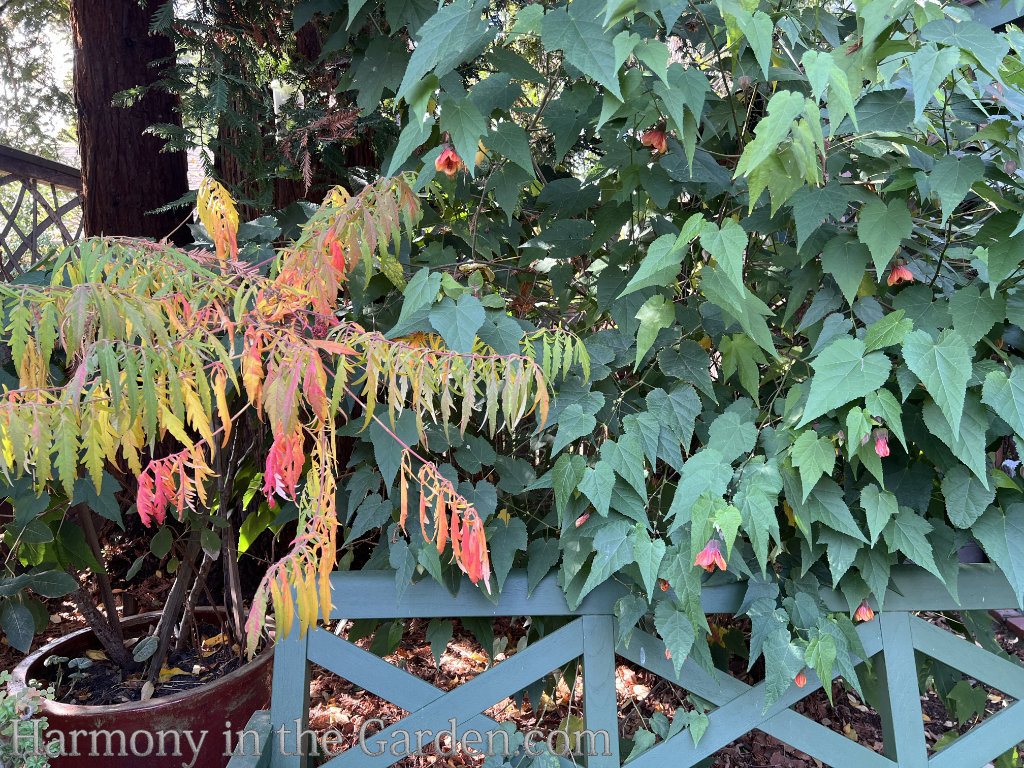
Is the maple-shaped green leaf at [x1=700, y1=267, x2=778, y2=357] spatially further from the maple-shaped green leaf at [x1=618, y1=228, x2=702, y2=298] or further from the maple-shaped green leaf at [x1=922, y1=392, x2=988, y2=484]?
the maple-shaped green leaf at [x1=922, y1=392, x2=988, y2=484]

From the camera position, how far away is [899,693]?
1.24 m

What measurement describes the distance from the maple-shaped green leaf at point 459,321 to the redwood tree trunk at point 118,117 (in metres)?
1.46

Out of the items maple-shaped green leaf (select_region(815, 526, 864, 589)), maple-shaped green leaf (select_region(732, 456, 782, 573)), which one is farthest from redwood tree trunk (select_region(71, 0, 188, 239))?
maple-shaped green leaf (select_region(815, 526, 864, 589))

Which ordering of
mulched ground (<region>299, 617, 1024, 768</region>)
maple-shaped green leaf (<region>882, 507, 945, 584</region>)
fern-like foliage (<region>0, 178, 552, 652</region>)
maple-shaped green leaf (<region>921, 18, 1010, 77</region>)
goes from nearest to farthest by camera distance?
fern-like foliage (<region>0, 178, 552, 652</region>) → maple-shaped green leaf (<region>921, 18, 1010, 77</region>) → maple-shaped green leaf (<region>882, 507, 945, 584</region>) → mulched ground (<region>299, 617, 1024, 768</region>)

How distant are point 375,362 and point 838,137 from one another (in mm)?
883

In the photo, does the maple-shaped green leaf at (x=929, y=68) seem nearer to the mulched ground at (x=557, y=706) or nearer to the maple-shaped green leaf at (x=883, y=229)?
the maple-shaped green leaf at (x=883, y=229)

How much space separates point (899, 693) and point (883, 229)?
31.8 inches

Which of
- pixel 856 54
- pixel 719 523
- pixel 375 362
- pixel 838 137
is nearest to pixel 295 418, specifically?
pixel 375 362

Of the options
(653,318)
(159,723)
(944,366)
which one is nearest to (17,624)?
(159,723)

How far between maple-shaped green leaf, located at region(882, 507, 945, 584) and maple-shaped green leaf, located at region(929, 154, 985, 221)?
0.48 m

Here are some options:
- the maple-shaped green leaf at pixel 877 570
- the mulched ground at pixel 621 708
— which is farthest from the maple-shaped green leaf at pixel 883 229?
the mulched ground at pixel 621 708

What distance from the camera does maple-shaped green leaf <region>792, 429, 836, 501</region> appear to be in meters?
1.07

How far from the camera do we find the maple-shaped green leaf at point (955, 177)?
1000 millimetres

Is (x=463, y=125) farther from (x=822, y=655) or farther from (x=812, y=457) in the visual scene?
(x=822, y=655)
